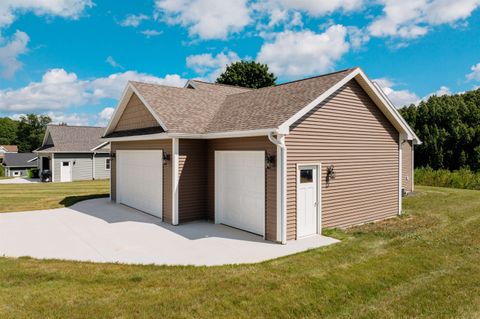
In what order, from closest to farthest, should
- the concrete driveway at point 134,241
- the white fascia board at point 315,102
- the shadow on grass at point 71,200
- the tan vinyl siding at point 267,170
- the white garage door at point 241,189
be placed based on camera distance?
the concrete driveway at point 134,241, the white fascia board at point 315,102, the tan vinyl siding at point 267,170, the white garage door at point 241,189, the shadow on grass at point 71,200

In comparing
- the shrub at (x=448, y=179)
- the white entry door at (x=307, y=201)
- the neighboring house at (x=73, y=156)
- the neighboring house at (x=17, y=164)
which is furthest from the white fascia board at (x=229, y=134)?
the neighboring house at (x=17, y=164)

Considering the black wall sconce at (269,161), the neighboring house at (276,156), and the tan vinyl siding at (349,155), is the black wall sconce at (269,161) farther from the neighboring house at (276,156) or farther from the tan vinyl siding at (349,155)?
the tan vinyl siding at (349,155)

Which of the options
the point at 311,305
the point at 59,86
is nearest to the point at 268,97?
the point at 311,305

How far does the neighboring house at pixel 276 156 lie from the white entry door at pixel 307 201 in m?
0.03

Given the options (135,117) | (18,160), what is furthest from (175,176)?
(18,160)

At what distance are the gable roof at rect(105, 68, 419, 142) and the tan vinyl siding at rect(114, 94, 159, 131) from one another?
419 millimetres

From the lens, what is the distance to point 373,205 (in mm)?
10992

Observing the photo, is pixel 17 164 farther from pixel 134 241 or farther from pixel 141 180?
pixel 134 241

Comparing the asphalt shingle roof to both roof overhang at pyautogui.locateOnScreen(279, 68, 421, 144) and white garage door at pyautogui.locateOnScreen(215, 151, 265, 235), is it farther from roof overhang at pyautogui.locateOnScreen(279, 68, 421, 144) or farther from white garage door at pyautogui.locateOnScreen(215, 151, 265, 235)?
white garage door at pyautogui.locateOnScreen(215, 151, 265, 235)

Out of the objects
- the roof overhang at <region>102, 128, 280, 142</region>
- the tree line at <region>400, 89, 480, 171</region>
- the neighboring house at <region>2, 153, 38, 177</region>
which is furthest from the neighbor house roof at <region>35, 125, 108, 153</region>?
the tree line at <region>400, 89, 480, 171</region>

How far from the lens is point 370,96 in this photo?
10.7 m

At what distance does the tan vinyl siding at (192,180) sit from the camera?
34.5ft

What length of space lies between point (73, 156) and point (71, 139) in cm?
220

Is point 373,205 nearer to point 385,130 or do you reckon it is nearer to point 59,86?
point 385,130
